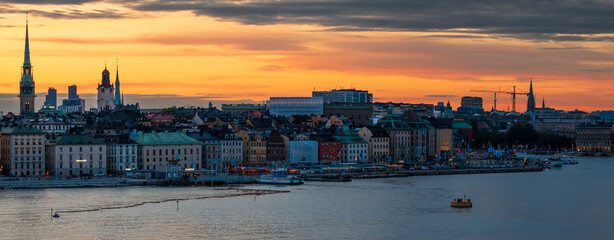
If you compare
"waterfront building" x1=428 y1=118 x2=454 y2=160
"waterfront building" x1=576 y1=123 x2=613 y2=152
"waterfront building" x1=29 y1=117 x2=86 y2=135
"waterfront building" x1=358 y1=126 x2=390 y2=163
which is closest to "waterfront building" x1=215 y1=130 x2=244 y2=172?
"waterfront building" x1=29 y1=117 x2=86 y2=135

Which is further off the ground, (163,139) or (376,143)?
(163,139)

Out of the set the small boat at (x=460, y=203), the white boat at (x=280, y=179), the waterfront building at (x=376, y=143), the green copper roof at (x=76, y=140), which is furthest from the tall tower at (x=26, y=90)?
the small boat at (x=460, y=203)

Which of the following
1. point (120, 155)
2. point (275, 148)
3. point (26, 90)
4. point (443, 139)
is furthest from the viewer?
point (26, 90)

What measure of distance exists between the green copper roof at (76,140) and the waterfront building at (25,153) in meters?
0.96

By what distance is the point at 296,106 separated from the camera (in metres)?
138

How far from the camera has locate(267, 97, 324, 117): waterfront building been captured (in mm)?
137250

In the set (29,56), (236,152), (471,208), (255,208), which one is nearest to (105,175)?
(236,152)

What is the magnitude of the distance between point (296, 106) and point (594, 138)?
3083 centimetres

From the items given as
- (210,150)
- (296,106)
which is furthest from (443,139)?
(296,106)

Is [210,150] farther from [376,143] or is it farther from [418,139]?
[418,139]

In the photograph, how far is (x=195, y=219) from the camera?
47469mm

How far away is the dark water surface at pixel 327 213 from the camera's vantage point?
43.9 meters

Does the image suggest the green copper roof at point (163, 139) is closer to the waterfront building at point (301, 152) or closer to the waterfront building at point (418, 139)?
the waterfront building at point (301, 152)

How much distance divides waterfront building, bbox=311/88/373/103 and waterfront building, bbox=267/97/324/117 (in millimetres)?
37363
